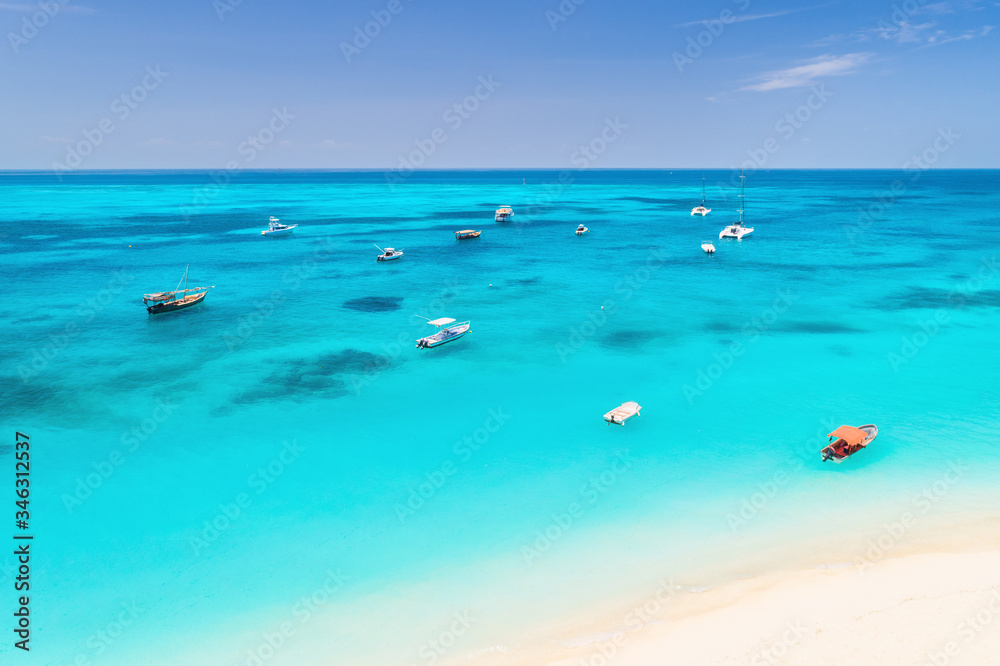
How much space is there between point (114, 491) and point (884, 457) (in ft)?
124

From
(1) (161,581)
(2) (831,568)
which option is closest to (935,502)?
(2) (831,568)

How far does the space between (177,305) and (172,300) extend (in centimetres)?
68

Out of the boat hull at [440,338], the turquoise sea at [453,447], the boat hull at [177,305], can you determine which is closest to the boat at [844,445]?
the turquoise sea at [453,447]

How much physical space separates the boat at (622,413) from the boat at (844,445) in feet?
31.6

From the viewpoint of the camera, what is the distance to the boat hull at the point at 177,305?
55.5 m

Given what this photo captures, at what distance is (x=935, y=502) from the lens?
1000 inches

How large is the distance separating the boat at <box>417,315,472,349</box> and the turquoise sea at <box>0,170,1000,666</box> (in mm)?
987

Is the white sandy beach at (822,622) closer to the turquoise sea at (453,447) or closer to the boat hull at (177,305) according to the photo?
the turquoise sea at (453,447)

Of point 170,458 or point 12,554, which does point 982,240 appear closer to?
point 170,458

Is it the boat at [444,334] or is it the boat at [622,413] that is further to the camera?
the boat at [444,334]

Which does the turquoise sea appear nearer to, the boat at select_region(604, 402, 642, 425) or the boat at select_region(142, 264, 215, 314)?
the boat at select_region(604, 402, 642, 425)

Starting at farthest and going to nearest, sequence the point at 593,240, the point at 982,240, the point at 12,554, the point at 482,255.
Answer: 1. the point at 593,240
2. the point at 982,240
3. the point at 482,255
4. the point at 12,554

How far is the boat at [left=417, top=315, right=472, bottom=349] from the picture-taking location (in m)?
45.7

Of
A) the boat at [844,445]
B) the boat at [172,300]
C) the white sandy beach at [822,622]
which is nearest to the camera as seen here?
the white sandy beach at [822,622]
